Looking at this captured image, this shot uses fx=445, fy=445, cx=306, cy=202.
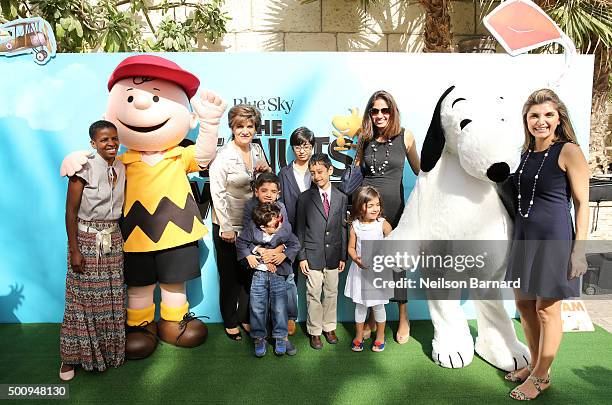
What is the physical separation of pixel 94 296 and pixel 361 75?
7.33ft

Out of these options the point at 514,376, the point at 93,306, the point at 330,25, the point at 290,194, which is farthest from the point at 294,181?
the point at 330,25

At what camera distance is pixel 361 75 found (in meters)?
3.14

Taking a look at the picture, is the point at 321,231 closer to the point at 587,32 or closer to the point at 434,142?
the point at 434,142

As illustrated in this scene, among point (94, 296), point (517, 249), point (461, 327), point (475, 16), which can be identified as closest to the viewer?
point (517, 249)

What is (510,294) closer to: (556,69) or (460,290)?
(460,290)

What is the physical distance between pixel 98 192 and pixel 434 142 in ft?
6.32

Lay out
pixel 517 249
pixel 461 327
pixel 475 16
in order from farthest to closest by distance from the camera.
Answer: pixel 475 16
pixel 461 327
pixel 517 249

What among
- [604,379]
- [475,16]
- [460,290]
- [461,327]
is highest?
[475,16]

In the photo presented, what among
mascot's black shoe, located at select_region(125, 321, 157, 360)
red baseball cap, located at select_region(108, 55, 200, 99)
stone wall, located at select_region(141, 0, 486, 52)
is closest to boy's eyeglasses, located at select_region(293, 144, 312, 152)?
red baseball cap, located at select_region(108, 55, 200, 99)

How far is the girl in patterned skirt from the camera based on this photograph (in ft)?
8.11

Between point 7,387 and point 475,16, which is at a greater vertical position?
point 475,16

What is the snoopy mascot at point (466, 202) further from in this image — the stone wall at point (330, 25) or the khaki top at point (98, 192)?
the stone wall at point (330, 25)

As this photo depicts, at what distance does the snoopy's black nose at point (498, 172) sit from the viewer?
2.26m

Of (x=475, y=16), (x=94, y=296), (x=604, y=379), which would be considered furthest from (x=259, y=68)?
(x=475, y=16)
